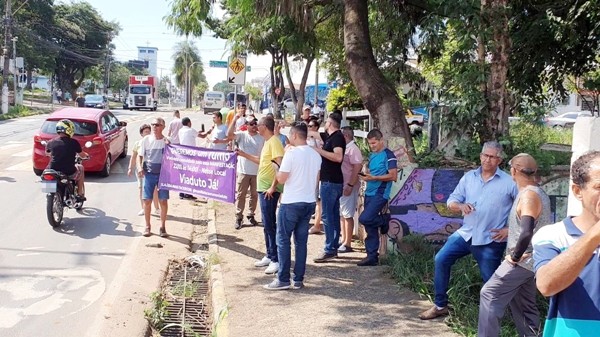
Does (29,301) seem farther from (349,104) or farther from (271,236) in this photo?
(349,104)

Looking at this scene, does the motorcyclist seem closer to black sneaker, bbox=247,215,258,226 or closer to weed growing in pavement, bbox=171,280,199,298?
black sneaker, bbox=247,215,258,226

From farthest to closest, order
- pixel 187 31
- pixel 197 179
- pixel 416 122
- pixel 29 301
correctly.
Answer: pixel 416 122 → pixel 187 31 → pixel 197 179 → pixel 29 301

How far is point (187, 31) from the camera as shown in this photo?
42.2 ft

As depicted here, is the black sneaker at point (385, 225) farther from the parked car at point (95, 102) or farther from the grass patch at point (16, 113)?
the parked car at point (95, 102)

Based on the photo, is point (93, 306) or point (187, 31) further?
point (187, 31)

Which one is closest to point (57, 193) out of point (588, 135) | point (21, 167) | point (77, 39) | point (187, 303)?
point (187, 303)

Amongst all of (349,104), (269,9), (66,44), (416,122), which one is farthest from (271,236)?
(66,44)

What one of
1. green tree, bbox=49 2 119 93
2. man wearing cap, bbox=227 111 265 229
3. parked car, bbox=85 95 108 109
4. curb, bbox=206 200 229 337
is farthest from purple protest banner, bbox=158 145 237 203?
green tree, bbox=49 2 119 93

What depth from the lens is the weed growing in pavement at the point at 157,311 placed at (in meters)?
6.10

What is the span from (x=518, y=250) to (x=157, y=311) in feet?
12.1

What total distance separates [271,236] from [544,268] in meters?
5.05

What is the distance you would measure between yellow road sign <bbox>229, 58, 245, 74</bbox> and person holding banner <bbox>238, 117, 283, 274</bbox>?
24.8 ft

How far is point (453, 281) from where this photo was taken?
6348 millimetres

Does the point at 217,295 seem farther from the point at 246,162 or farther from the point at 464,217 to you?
the point at 246,162
